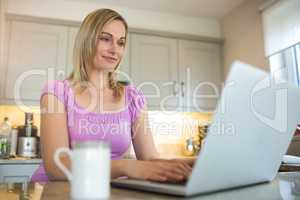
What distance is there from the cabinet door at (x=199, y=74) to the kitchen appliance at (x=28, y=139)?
4.35ft

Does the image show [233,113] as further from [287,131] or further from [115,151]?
[115,151]

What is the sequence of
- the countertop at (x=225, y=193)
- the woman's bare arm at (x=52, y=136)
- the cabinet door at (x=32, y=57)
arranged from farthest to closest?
the cabinet door at (x=32, y=57) → the woman's bare arm at (x=52, y=136) → the countertop at (x=225, y=193)

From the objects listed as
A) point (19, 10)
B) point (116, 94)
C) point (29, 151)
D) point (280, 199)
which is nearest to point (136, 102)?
point (116, 94)

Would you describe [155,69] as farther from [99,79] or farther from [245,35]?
[99,79]

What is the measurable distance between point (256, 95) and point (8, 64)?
90.0 inches

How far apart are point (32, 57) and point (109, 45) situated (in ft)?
5.08

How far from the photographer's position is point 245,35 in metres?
2.66

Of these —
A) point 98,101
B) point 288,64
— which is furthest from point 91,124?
point 288,64

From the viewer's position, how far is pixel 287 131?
0.62m

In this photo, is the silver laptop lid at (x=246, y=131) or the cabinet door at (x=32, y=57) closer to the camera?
the silver laptop lid at (x=246, y=131)

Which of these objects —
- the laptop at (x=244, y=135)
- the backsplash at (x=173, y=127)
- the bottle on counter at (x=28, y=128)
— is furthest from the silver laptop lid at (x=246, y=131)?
the backsplash at (x=173, y=127)

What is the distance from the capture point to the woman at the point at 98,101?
38.7 inches

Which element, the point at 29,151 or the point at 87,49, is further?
the point at 29,151

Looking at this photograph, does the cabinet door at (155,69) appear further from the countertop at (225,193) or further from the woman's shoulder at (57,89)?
the countertop at (225,193)
